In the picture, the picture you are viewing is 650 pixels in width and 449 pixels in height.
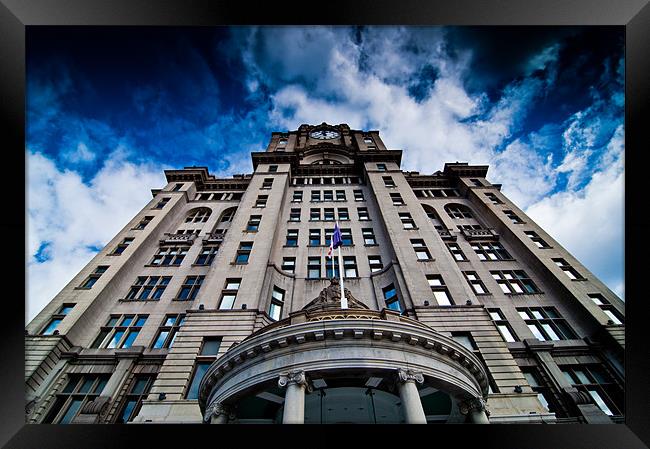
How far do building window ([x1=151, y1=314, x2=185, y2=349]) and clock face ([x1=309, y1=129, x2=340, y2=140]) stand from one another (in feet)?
150

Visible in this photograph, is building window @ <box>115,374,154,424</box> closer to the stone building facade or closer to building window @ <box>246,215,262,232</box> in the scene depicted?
the stone building facade

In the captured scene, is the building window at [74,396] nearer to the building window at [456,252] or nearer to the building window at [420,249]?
the building window at [420,249]

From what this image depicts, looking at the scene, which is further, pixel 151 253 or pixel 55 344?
pixel 151 253

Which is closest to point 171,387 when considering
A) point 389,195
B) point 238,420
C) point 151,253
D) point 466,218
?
point 238,420

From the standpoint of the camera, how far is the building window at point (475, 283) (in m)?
27.5

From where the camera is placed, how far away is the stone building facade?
1305 cm

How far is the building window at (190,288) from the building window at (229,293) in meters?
4.35

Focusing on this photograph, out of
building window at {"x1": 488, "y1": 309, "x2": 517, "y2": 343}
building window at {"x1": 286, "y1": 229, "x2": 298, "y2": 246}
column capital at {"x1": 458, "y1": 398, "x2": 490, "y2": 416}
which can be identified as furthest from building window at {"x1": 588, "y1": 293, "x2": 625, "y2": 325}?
building window at {"x1": 286, "y1": 229, "x2": 298, "y2": 246}

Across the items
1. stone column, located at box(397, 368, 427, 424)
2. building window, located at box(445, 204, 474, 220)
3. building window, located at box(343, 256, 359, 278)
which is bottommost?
stone column, located at box(397, 368, 427, 424)

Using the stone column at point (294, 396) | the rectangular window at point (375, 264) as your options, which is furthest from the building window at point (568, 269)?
the stone column at point (294, 396)
